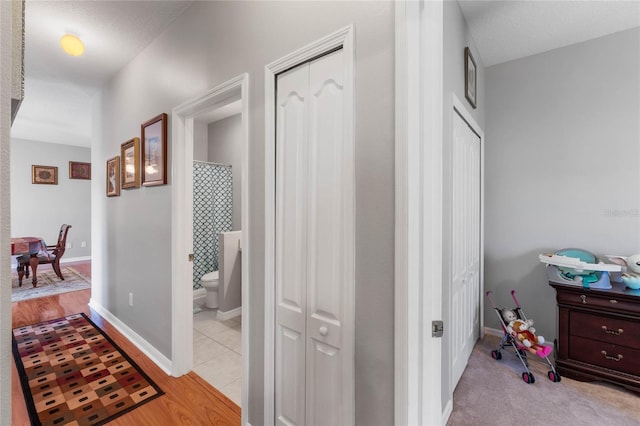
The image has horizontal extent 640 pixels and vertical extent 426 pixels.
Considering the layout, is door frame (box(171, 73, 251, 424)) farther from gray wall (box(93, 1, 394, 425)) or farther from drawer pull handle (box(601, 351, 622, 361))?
drawer pull handle (box(601, 351, 622, 361))

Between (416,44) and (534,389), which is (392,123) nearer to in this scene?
(416,44)

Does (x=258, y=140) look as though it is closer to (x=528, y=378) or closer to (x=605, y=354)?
(x=528, y=378)

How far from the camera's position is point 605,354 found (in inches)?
82.4

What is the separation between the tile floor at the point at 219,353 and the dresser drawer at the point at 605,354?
251 centimetres

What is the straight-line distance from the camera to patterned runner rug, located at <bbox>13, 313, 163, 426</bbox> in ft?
6.07

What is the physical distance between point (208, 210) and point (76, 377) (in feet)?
7.32

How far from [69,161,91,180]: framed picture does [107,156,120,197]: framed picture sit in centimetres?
496

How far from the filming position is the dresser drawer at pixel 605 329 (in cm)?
201

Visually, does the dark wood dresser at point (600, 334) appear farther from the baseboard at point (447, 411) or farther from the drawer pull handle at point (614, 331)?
the baseboard at point (447, 411)

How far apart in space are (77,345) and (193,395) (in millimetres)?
1565

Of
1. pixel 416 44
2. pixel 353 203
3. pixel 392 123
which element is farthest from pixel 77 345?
pixel 416 44

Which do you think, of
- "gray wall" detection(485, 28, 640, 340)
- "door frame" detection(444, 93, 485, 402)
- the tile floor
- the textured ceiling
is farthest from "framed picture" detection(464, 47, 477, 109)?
the tile floor

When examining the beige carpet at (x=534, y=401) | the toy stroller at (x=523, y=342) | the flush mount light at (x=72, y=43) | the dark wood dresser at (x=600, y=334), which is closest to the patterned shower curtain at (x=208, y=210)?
the flush mount light at (x=72, y=43)

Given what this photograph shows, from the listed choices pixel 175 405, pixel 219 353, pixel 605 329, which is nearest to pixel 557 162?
pixel 605 329
